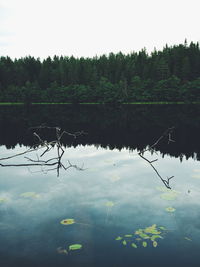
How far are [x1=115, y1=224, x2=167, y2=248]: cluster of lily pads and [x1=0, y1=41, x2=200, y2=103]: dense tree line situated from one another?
79.7m

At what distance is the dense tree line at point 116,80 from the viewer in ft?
283

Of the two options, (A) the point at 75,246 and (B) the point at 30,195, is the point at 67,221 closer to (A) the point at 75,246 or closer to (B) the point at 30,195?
(A) the point at 75,246

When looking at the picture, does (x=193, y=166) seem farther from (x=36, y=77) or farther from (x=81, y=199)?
(x=36, y=77)

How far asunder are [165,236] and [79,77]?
356ft

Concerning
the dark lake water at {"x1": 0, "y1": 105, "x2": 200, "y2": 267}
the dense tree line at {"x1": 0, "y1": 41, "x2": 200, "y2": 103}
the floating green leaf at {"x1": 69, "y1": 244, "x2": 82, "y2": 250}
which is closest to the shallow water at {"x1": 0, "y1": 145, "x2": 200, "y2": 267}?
the dark lake water at {"x1": 0, "y1": 105, "x2": 200, "y2": 267}

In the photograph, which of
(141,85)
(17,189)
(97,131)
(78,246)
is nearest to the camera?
(78,246)

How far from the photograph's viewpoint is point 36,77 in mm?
124062

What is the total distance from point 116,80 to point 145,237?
104461 mm

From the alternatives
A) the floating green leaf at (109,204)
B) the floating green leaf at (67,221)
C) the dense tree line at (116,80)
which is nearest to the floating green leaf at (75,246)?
the floating green leaf at (67,221)

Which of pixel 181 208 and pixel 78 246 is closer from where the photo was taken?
pixel 78 246

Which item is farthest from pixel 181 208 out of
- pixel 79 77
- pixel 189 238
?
pixel 79 77

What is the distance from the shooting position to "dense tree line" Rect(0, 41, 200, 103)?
86.3 meters

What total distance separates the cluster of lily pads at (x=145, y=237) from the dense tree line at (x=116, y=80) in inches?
3139

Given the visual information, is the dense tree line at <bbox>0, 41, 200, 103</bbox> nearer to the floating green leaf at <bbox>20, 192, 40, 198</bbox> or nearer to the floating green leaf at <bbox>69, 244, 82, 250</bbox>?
the floating green leaf at <bbox>20, 192, 40, 198</bbox>
